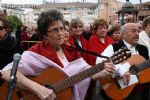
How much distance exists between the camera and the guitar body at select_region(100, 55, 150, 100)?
4818 millimetres

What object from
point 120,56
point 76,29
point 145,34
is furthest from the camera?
point 76,29

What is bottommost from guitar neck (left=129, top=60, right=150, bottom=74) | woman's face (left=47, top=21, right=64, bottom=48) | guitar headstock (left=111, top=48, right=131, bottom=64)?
guitar neck (left=129, top=60, right=150, bottom=74)

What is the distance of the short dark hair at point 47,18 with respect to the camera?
381cm

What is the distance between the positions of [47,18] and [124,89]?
1.60 m

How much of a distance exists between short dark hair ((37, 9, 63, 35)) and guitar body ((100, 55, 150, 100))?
1295mm

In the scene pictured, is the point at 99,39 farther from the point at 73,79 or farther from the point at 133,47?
the point at 73,79

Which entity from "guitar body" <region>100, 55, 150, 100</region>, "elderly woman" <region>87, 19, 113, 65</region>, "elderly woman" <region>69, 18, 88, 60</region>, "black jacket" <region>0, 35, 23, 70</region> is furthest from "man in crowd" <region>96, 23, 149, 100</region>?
"elderly woman" <region>69, 18, 88, 60</region>

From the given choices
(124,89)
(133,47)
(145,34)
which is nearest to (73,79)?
(124,89)

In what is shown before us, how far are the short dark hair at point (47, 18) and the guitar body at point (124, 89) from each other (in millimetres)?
1295

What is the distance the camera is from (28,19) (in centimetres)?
13050

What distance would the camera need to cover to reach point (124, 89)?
4855 mm

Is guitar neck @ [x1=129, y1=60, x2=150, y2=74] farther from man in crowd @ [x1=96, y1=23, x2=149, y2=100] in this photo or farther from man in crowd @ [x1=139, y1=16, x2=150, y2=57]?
man in crowd @ [x1=139, y1=16, x2=150, y2=57]

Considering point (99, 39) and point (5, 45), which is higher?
point (5, 45)

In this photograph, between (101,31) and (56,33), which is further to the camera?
(101,31)
